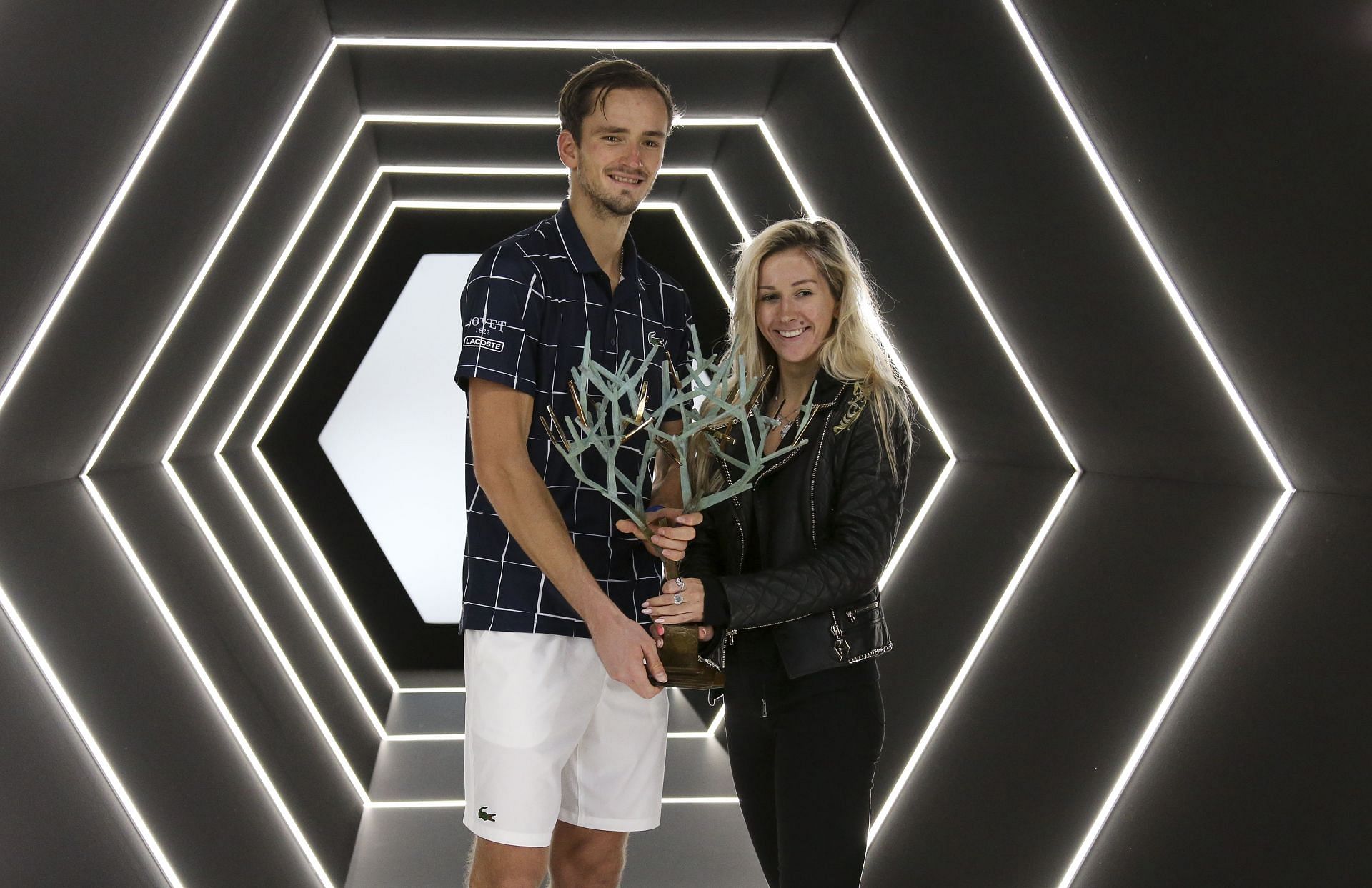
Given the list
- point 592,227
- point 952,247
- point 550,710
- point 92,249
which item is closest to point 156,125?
point 92,249

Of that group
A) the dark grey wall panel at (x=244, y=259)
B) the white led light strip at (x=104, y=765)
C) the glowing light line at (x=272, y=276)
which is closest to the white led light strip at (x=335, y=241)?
the glowing light line at (x=272, y=276)

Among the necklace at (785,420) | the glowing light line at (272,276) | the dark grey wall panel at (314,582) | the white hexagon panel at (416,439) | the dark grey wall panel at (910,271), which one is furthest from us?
the white hexagon panel at (416,439)

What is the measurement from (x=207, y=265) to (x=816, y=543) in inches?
97.3

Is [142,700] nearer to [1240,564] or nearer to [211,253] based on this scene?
[211,253]

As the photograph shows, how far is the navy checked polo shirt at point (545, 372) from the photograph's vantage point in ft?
6.53

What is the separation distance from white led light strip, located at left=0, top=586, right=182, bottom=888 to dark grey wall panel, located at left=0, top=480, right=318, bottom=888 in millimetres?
21

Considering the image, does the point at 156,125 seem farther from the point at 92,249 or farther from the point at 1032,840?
the point at 1032,840

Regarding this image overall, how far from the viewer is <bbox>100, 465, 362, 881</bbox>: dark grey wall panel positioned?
2908 millimetres

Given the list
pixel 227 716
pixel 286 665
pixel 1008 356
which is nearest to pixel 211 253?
pixel 286 665

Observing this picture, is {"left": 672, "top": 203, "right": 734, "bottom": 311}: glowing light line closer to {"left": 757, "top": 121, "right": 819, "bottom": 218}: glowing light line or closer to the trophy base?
{"left": 757, "top": 121, "right": 819, "bottom": 218}: glowing light line

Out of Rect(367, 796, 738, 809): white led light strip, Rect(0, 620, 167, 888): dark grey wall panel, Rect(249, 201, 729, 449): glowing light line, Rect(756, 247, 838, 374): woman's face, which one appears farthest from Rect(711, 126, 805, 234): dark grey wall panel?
Rect(0, 620, 167, 888): dark grey wall panel

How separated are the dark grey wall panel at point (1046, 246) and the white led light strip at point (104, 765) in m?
1.98

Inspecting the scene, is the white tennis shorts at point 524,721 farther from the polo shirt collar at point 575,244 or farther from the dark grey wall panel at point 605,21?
the dark grey wall panel at point 605,21

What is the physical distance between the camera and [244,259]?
4145 millimetres
